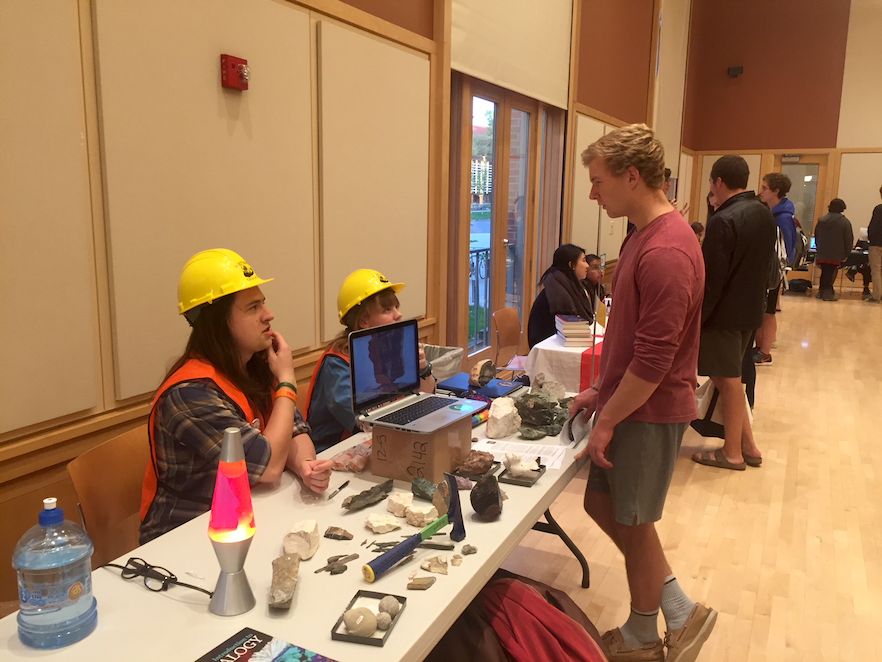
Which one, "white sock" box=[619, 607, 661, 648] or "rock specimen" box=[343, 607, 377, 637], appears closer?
"rock specimen" box=[343, 607, 377, 637]

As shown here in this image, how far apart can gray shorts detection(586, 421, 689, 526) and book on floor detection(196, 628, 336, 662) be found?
A: 1.10 metres

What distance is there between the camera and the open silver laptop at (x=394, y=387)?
180 cm

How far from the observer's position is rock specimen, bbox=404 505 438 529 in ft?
5.05

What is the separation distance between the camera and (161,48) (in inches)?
93.3

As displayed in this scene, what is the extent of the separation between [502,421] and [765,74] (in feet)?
43.0

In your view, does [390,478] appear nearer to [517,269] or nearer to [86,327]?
[86,327]

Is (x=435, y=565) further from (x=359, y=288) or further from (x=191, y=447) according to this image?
(x=359, y=288)

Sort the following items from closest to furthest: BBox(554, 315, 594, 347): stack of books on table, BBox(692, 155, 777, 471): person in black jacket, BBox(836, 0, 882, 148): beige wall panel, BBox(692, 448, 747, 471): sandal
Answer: BBox(692, 155, 777, 471): person in black jacket
BBox(554, 315, 594, 347): stack of books on table
BBox(692, 448, 747, 471): sandal
BBox(836, 0, 882, 148): beige wall panel

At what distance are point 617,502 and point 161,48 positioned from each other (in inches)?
84.3

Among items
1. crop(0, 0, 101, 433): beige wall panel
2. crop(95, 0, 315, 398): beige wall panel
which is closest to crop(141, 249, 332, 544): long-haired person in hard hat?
crop(0, 0, 101, 433): beige wall panel

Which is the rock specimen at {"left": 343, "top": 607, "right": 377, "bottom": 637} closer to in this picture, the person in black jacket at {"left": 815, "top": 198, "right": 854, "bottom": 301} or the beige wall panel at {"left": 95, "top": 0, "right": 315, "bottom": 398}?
the beige wall panel at {"left": 95, "top": 0, "right": 315, "bottom": 398}

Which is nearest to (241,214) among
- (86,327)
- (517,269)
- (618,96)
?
(86,327)

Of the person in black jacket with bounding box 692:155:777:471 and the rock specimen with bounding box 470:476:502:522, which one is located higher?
the person in black jacket with bounding box 692:155:777:471

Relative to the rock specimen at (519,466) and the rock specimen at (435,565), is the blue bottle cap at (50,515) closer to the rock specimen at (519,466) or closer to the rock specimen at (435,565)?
the rock specimen at (435,565)
